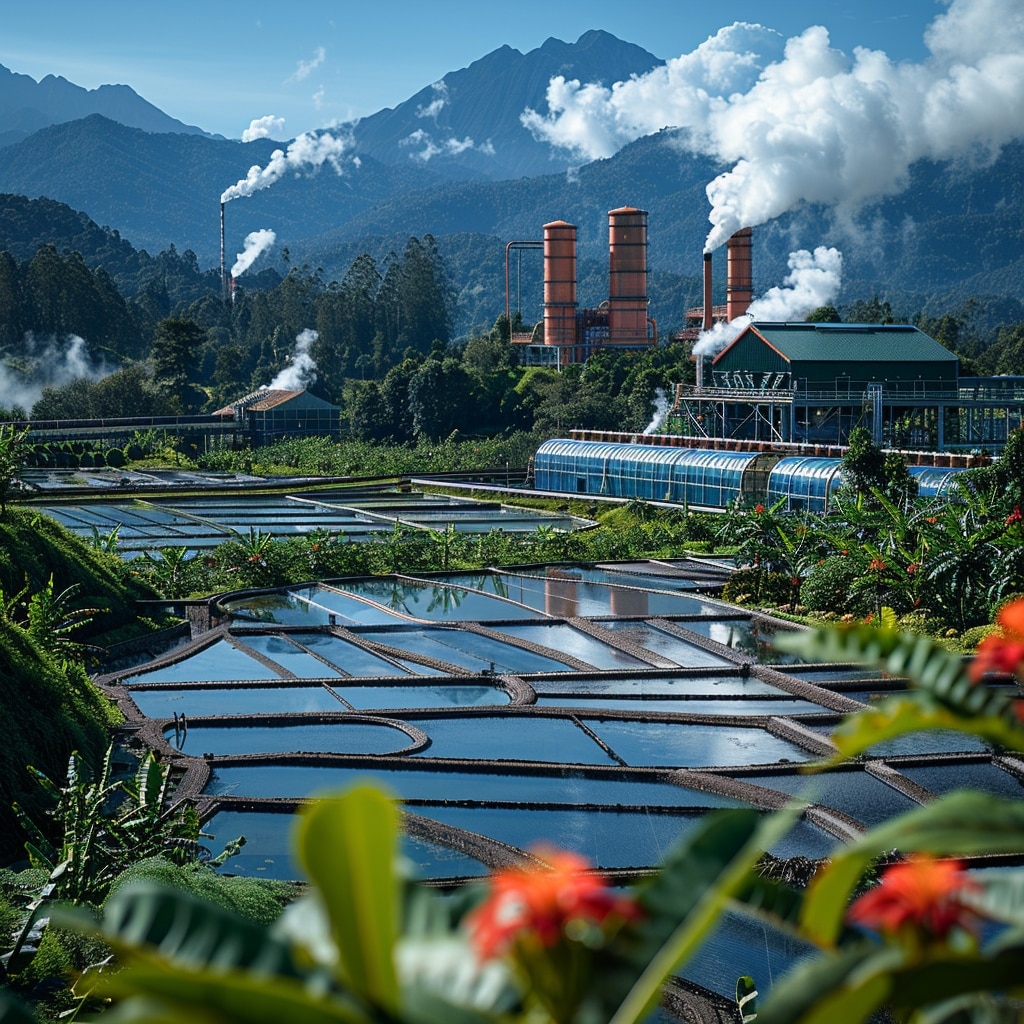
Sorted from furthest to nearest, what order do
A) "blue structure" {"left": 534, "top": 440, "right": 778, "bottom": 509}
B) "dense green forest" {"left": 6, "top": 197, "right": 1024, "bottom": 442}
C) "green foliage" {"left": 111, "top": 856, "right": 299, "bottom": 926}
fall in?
"dense green forest" {"left": 6, "top": 197, "right": 1024, "bottom": 442}
"blue structure" {"left": 534, "top": 440, "right": 778, "bottom": 509}
"green foliage" {"left": 111, "top": 856, "right": 299, "bottom": 926}

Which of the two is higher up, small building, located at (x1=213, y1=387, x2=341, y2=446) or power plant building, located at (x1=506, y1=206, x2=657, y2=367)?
power plant building, located at (x1=506, y1=206, x2=657, y2=367)

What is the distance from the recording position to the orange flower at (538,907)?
1.72m

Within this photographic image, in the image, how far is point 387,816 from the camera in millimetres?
1739

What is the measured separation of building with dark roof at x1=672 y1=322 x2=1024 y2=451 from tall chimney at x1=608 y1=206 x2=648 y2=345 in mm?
20439

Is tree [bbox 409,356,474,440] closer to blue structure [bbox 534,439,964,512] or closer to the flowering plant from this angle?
blue structure [bbox 534,439,964,512]

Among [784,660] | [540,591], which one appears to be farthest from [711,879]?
[540,591]

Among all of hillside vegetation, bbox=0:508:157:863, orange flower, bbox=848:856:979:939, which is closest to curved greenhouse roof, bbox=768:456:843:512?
hillside vegetation, bbox=0:508:157:863

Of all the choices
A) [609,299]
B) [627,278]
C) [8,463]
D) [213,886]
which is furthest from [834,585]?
[627,278]

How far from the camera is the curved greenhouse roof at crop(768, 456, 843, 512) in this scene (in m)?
31.6

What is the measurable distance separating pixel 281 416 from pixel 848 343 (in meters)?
27.3

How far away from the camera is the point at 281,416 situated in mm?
63375

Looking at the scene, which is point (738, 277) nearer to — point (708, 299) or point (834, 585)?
point (708, 299)

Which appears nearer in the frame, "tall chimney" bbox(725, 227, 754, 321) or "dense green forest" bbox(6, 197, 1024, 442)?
"dense green forest" bbox(6, 197, 1024, 442)

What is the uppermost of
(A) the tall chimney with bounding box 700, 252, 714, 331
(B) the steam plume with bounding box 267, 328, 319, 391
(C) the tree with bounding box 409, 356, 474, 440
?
(A) the tall chimney with bounding box 700, 252, 714, 331
